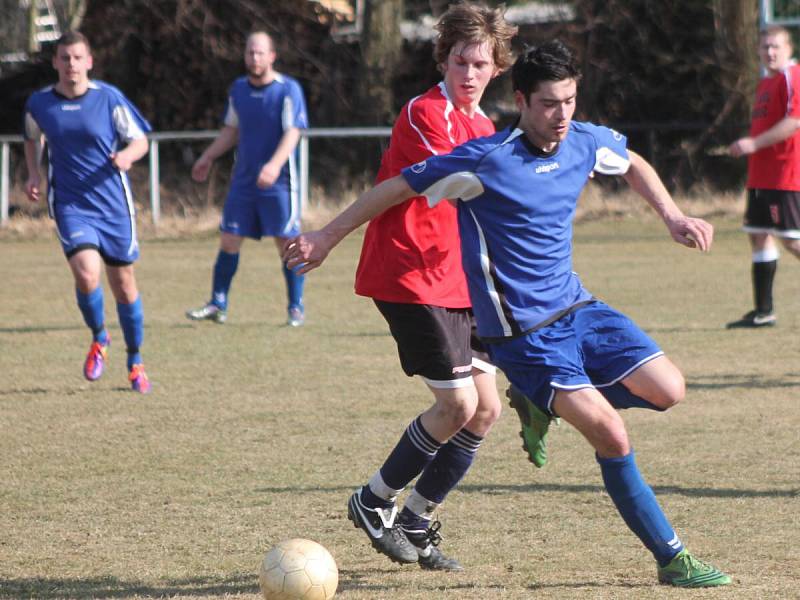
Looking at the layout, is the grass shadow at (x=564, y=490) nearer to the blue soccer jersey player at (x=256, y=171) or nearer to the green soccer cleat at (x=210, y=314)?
the blue soccer jersey player at (x=256, y=171)

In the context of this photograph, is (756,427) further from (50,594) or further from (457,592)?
(50,594)

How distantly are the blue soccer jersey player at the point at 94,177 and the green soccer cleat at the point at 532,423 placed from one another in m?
3.90

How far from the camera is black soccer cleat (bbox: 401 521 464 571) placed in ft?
15.6

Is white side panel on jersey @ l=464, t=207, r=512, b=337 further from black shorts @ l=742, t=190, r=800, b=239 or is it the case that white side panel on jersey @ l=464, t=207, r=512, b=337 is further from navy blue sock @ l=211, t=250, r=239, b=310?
navy blue sock @ l=211, t=250, r=239, b=310

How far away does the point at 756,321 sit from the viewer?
1045 centimetres

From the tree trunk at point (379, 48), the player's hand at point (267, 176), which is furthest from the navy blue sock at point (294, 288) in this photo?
the tree trunk at point (379, 48)

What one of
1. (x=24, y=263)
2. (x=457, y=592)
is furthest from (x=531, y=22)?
(x=457, y=592)

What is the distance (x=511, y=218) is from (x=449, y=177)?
246 millimetres

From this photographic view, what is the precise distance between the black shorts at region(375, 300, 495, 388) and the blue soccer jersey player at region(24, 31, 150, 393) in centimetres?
369

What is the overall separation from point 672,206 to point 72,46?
4591mm

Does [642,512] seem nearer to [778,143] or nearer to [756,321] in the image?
[778,143]

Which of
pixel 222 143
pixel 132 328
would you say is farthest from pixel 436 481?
pixel 222 143

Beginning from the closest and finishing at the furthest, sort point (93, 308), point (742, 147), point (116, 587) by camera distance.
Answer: point (116, 587) → point (93, 308) → point (742, 147)

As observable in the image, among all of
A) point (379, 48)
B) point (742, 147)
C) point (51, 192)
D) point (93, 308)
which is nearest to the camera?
point (51, 192)
